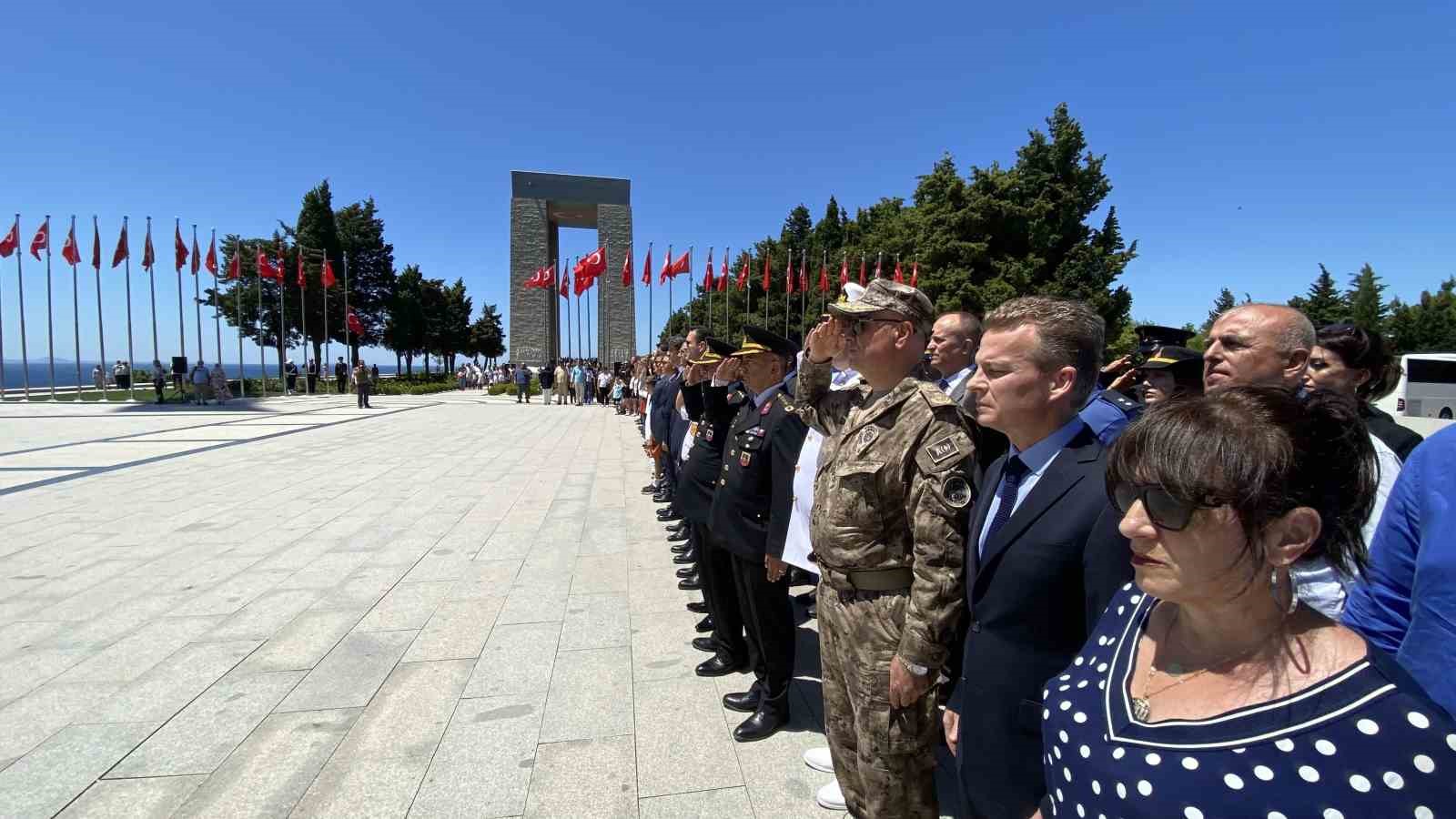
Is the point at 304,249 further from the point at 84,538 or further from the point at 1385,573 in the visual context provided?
the point at 1385,573

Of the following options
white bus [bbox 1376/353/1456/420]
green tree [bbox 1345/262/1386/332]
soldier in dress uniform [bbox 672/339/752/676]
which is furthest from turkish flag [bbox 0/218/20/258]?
green tree [bbox 1345/262/1386/332]

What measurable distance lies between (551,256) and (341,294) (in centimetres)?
1388

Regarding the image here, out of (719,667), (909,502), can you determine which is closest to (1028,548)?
(909,502)

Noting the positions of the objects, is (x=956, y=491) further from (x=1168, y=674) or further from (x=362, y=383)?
(x=362, y=383)

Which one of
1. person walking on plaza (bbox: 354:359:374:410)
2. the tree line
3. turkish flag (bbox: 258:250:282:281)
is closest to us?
person walking on plaza (bbox: 354:359:374:410)

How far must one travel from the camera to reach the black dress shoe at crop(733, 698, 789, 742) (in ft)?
10.3

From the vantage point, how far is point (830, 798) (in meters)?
2.65

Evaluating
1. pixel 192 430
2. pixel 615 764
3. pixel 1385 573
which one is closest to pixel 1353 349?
pixel 1385 573

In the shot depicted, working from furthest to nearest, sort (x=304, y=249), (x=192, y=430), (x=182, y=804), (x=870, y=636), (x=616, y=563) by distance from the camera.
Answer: (x=304, y=249)
(x=192, y=430)
(x=616, y=563)
(x=182, y=804)
(x=870, y=636)

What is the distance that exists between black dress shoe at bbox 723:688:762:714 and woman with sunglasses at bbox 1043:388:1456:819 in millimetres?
2455

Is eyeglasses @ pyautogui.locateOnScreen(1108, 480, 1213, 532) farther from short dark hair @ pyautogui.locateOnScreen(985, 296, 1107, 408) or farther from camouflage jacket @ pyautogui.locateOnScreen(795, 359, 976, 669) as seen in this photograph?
camouflage jacket @ pyautogui.locateOnScreen(795, 359, 976, 669)

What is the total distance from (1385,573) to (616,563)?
5.28 meters

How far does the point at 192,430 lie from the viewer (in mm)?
15344

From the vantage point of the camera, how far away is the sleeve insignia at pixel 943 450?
6.50ft
